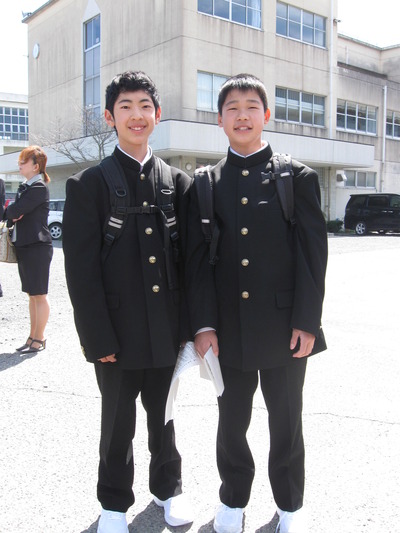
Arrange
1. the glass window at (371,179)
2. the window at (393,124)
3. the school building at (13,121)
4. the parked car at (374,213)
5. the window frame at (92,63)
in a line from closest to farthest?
the parked car at (374,213) → the window frame at (92,63) → the glass window at (371,179) → the window at (393,124) → the school building at (13,121)

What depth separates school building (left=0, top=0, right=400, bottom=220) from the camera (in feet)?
80.3

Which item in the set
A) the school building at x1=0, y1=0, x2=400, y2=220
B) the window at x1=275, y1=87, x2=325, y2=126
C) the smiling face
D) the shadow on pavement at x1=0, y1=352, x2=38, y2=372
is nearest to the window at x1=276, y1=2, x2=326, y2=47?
the school building at x1=0, y1=0, x2=400, y2=220

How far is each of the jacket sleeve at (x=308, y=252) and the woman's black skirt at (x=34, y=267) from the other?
3.58 m

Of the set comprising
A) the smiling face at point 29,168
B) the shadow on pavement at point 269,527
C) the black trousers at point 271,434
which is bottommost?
the shadow on pavement at point 269,527

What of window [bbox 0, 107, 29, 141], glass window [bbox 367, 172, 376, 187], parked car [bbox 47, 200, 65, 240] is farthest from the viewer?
window [bbox 0, 107, 29, 141]

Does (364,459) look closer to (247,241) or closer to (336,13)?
(247,241)

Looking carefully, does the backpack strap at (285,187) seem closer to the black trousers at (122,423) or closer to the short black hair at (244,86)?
the short black hair at (244,86)

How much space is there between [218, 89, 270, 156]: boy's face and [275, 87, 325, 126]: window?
86.2ft

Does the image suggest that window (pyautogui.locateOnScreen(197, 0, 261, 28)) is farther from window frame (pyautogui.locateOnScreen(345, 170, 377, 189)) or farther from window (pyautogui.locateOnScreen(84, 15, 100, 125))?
window frame (pyautogui.locateOnScreen(345, 170, 377, 189))

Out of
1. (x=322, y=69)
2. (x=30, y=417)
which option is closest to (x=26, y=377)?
(x=30, y=417)

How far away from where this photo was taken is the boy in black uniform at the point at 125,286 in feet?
8.21

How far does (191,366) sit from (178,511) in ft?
2.47

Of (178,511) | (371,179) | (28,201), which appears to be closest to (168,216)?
(178,511)

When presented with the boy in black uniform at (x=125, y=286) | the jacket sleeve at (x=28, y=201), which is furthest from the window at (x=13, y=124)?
the boy in black uniform at (x=125, y=286)
